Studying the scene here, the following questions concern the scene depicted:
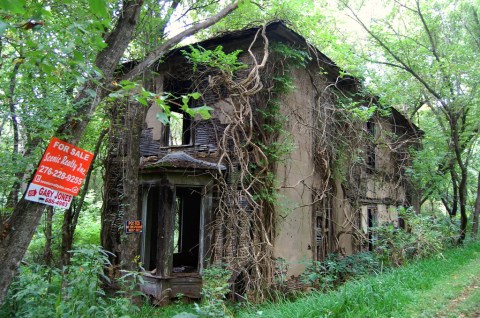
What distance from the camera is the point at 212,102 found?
29.3ft

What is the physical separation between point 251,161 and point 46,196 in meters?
5.28

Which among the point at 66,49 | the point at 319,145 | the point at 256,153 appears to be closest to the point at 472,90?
the point at 319,145

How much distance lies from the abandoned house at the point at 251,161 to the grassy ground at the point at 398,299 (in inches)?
62.7

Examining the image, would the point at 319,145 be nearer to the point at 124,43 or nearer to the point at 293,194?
the point at 293,194

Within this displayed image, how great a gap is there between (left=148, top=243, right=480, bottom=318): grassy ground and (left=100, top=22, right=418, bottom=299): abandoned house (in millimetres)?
1594

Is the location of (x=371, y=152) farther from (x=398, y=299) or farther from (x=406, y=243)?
(x=398, y=299)

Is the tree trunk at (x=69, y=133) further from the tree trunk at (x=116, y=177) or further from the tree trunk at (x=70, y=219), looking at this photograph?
the tree trunk at (x=70, y=219)

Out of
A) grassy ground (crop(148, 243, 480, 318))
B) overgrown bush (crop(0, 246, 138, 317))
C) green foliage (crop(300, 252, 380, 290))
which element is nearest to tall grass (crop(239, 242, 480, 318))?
grassy ground (crop(148, 243, 480, 318))

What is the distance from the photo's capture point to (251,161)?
8328mm

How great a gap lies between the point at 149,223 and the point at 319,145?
5037 mm

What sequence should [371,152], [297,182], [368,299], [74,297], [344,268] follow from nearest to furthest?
[74,297] → [368,299] → [344,268] → [297,182] → [371,152]

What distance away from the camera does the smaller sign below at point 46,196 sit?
3386 millimetres

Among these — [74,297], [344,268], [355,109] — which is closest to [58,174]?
[74,297]

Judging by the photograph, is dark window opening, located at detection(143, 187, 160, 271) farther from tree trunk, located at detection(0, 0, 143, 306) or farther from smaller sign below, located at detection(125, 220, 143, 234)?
tree trunk, located at detection(0, 0, 143, 306)
